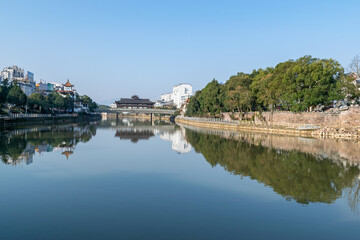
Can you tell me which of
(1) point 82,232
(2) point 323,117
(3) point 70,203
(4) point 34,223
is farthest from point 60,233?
(2) point 323,117

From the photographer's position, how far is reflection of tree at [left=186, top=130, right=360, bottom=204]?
1372 cm

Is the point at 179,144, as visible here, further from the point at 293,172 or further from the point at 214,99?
the point at 214,99

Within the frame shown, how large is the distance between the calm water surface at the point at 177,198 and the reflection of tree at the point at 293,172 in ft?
0.19

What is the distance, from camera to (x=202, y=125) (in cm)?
7419

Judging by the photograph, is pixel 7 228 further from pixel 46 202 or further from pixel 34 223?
pixel 46 202

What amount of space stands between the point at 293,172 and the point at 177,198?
9.25 m

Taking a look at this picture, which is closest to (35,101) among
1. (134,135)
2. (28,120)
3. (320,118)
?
(28,120)

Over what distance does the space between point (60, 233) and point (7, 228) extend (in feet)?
5.76

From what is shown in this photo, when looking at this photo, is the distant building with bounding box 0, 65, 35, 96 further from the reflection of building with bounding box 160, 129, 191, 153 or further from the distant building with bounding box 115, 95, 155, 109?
the reflection of building with bounding box 160, 129, 191, 153

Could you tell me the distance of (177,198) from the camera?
40.8 feet

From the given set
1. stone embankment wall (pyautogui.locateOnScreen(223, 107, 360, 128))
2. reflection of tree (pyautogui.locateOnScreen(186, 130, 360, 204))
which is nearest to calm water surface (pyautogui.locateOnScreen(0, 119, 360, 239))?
reflection of tree (pyautogui.locateOnScreen(186, 130, 360, 204))

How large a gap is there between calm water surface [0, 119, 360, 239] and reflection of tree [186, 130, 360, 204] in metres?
0.06

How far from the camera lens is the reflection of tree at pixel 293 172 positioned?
540 inches

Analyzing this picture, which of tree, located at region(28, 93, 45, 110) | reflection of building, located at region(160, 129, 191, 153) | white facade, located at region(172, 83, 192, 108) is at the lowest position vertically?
reflection of building, located at region(160, 129, 191, 153)
